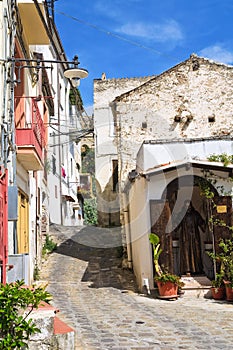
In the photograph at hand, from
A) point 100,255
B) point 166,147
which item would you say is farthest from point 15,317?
point 100,255

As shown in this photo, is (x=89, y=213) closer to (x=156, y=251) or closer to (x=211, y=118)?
(x=211, y=118)

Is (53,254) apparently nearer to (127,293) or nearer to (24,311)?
(127,293)

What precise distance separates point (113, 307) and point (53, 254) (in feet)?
25.9

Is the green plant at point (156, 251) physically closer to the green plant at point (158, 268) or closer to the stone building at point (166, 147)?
the green plant at point (158, 268)

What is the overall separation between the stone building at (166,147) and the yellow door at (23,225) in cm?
341

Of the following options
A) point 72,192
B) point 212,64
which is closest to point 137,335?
point 212,64

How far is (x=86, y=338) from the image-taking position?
24.7 ft

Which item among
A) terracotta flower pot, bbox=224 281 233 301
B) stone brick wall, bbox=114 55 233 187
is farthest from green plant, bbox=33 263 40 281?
terracotta flower pot, bbox=224 281 233 301

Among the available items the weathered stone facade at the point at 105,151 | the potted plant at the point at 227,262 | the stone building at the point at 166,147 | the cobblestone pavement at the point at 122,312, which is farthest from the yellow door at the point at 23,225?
the weathered stone facade at the point at 105,151

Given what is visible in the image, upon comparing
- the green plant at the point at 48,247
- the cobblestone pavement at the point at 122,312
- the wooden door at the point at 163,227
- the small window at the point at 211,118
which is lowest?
the cobblestone pavement at the point at 122,312

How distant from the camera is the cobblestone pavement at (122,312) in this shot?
23.9 feet

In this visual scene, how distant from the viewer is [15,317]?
5.00 metres

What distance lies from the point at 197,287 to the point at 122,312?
3.26 metres

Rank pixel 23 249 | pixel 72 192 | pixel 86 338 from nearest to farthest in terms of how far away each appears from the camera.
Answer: pixel 86 338, pixel 23 249, pixel 72 192
